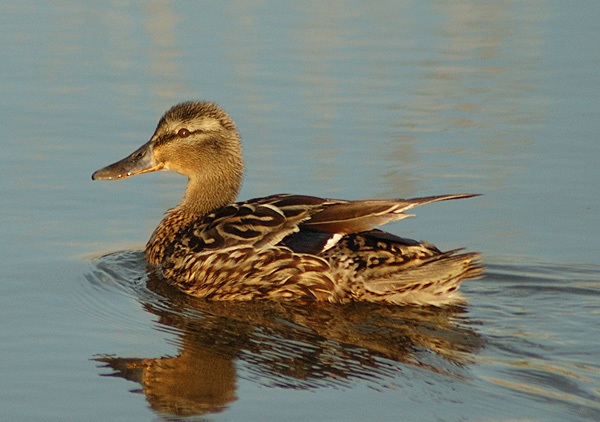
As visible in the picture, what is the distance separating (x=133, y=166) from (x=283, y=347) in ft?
9.52

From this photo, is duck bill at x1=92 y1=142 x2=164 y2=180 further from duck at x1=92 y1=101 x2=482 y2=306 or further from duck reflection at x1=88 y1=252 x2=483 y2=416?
duck reflection at x1=88 y1=252 x2=483 y2=416

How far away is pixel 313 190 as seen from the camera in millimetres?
10656

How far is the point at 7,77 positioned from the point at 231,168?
4483mm

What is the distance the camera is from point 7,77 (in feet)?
44.7

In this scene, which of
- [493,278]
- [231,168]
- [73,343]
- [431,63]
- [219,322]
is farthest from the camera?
[431,63]

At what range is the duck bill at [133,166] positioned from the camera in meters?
10.1

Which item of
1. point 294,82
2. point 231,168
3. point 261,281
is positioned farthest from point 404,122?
point 261,281

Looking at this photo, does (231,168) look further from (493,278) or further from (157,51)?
(157,51)

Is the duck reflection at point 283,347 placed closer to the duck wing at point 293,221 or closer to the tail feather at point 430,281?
the tail feather at point 430,281

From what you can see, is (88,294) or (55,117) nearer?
(88,294)

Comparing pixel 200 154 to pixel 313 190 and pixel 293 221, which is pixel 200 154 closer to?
pixel 313 190

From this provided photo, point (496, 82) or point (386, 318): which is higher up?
point (496, 82)

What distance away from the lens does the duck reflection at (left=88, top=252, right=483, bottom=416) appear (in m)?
7.09

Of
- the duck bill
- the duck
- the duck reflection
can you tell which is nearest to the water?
the duck reflection
